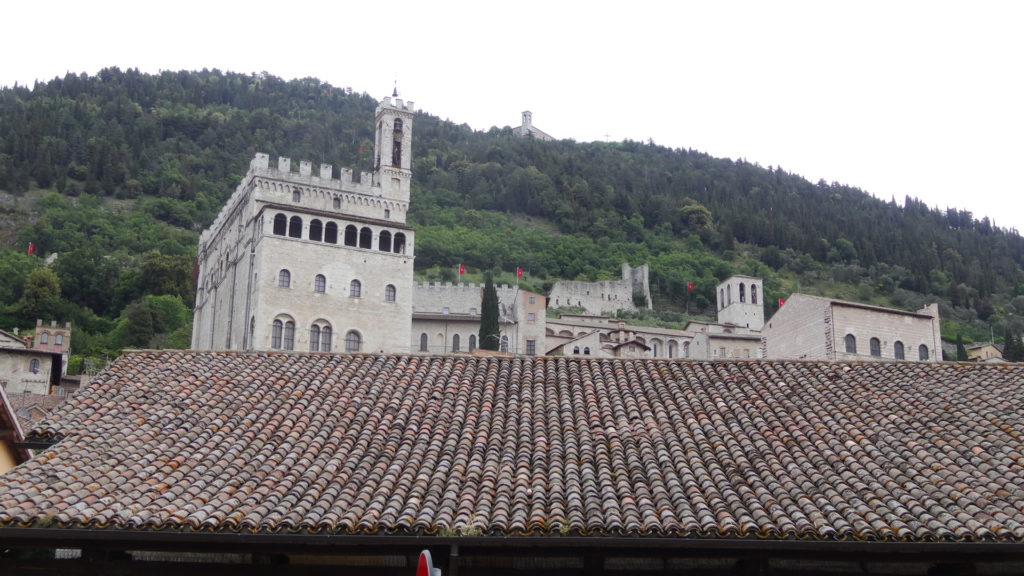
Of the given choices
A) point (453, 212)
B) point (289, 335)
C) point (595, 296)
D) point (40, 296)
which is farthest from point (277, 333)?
point (453, 212)

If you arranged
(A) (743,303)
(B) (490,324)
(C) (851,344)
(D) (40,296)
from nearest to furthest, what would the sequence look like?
(C) (851,344), (B) (490,324), (D) (40,296), (A) (743,303)

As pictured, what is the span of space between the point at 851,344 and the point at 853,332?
66 cm

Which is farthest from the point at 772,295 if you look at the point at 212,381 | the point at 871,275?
the point at 212,381

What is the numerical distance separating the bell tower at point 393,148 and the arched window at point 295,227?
9095mm

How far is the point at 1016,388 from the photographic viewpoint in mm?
15797

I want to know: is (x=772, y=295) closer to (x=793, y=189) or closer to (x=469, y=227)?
(x=469, y=227)

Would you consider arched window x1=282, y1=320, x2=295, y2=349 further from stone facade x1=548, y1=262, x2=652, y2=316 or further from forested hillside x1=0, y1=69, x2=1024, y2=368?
stone facade x1=548, y1=262, x2=652, y2=316

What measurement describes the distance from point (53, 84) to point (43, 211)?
45.4 m

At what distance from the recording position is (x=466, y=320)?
7906cm

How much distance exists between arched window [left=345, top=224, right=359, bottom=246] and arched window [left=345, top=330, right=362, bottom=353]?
19.7 feet

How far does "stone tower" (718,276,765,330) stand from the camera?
119 m

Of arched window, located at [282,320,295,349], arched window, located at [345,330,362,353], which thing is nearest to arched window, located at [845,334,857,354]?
arched window, located at [345,330,362,353]

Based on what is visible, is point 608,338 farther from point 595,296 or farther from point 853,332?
point 595,296

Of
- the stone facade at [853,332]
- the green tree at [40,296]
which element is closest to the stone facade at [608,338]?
the stone facade at [853,332]
